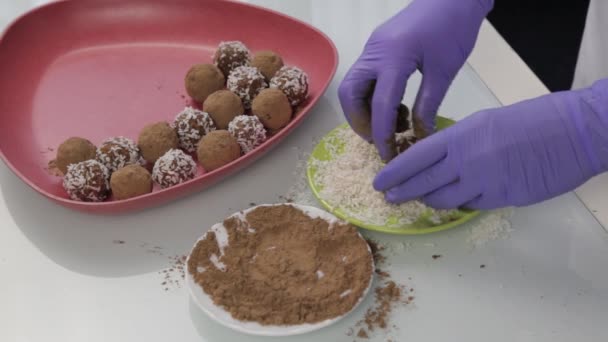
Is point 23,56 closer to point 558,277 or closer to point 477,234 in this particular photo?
point 477,234

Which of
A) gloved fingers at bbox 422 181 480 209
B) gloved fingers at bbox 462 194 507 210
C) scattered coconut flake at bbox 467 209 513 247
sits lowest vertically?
scattered coconut flake at bbox 467 209 513 247

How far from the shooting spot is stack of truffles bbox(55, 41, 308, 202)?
97cm

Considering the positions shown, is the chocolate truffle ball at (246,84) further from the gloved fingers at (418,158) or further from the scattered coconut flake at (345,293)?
the scattered coconut flake at (345,293)

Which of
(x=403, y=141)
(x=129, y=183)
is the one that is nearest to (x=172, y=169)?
(x=129, y=183)

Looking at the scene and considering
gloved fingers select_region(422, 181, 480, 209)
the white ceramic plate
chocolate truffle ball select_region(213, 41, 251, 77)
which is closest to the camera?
the white ceramic plate

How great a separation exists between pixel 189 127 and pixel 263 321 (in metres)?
0.42

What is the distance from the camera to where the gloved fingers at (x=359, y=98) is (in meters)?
1.03

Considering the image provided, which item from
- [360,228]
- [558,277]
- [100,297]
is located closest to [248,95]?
[360,228]

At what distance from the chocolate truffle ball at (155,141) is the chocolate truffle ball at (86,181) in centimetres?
9

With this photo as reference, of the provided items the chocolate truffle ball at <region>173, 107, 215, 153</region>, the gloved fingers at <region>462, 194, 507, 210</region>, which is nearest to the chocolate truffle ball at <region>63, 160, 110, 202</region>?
the chocolate truffle ball at <region>173, 107, 215, 153</region>

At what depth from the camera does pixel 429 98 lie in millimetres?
1001

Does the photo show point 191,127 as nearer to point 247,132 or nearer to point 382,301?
point 247,132

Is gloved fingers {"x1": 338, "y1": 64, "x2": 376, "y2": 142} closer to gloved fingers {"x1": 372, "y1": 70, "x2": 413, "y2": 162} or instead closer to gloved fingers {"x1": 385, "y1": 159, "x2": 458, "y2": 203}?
gloved fingers {"x1": 372, "y1": 70, "x2": 413, "y2": 162}

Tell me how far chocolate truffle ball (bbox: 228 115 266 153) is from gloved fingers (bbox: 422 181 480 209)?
12.4 inches
